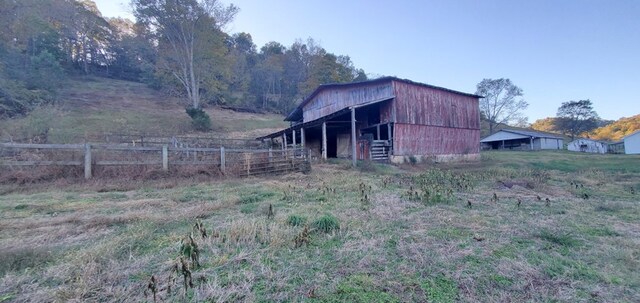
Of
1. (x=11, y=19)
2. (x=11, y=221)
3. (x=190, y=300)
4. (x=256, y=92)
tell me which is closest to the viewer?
(x=190, y=300)

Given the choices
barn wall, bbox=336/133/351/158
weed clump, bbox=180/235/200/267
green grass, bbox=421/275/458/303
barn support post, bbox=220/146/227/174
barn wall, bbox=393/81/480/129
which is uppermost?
barn wall, bbox=393/81/480/129

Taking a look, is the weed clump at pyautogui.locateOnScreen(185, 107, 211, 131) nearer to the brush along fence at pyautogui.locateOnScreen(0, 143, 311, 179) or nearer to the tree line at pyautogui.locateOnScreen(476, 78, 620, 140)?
the brush along fence at pyautogui.locateOnScreen(0, 143, 311, 179)

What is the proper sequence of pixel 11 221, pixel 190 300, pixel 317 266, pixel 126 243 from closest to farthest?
pixel 190 300, pixel 317 266, pixel 126 243, pixel 11 221

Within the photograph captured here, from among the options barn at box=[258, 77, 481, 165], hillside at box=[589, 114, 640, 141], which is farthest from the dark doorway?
hillside at box=[589, 114, 640, 141]

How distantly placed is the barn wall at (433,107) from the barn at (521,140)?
24071 millimetres

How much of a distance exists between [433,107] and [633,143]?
1431 inches

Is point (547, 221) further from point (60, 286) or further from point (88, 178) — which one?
point (88, 178)

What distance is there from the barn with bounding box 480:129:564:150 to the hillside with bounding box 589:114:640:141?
3174 cm

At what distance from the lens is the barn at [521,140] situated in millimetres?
41469

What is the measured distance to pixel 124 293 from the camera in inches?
87.7

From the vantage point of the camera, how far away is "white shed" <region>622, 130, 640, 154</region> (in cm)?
3634

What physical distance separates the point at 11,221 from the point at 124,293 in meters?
3.75

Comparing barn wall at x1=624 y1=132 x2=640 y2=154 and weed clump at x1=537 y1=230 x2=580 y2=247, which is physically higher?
barn wall at x1=624 y1=132 x2=640 y2=154

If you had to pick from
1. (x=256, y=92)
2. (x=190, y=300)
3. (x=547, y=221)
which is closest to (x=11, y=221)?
(x=190, y=300)
